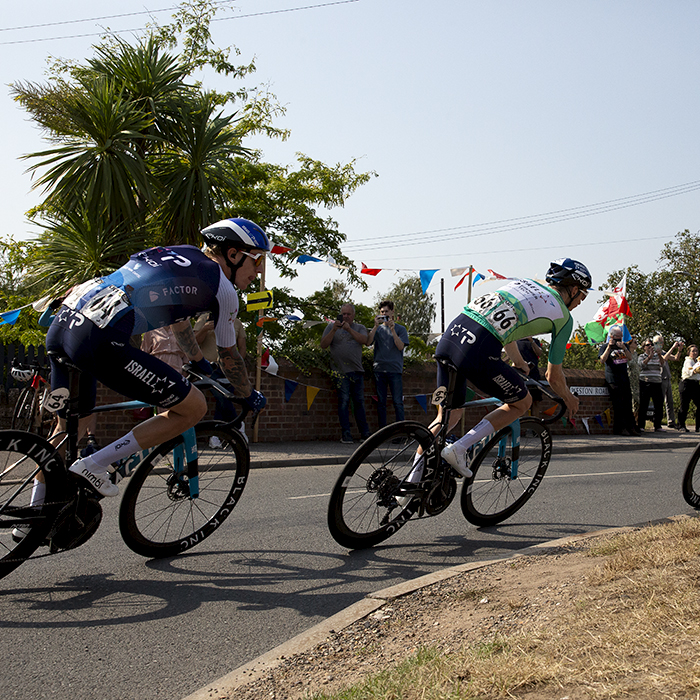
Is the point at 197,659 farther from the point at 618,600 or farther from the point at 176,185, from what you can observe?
the point at 176,185

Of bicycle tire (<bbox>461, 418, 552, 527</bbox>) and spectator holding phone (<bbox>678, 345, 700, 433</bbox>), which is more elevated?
spectator holding phone (<bbox>678, 345, 700, 433</bbox>)

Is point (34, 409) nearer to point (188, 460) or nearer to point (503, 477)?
point (188, 460)

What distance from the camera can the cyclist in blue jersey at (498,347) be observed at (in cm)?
538

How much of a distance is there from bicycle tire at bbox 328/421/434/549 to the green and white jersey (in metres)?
0.89

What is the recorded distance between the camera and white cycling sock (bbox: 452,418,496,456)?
5402 mm

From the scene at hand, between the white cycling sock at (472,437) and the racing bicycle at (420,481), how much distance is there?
0.10 m

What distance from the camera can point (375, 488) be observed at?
520 cm

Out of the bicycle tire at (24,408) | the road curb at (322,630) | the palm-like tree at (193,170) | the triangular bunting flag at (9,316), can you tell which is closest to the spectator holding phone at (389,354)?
the palm-like tree at (193,170)

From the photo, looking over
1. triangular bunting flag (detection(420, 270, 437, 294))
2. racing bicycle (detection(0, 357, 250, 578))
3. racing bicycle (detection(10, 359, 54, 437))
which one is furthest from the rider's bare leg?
triangular bunting flag (detection(420, 270, 437, 294))

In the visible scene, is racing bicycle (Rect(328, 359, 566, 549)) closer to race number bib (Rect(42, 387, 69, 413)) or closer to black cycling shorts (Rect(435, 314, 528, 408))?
black cycling shorts (Rect(435, 314, 528, 408))

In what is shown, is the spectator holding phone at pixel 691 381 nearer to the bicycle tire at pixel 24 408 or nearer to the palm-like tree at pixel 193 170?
the palm-like tree at pixel 193 170

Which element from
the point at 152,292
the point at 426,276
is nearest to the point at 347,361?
the point at 426,276

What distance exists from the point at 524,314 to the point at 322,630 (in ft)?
9.34

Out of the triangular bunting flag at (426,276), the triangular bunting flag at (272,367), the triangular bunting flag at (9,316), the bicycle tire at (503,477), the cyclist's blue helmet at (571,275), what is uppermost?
the triangular bunting flag at (426,276)
